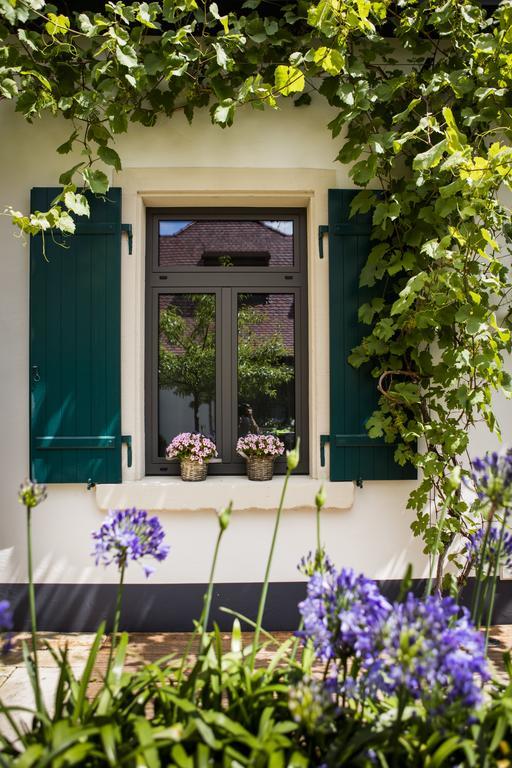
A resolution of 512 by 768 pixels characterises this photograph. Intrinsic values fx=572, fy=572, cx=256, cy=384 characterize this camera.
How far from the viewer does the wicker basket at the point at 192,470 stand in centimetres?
314

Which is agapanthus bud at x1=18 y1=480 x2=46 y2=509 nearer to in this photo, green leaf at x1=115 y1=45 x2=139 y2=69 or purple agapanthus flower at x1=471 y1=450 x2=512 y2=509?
purple agapanthus flower at x1=471 y1=450 x2=512 y2=509

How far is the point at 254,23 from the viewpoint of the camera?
9.37 ft

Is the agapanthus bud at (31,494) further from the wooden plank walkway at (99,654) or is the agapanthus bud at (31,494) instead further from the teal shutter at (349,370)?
the teal shutter at (349,370)

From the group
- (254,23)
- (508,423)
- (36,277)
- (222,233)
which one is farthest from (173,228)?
(508,423)

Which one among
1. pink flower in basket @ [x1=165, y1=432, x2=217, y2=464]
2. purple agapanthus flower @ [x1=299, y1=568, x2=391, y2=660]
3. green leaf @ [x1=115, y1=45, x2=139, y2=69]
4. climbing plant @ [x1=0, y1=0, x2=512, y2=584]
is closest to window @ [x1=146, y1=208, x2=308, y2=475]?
pink flower in basket @ [x1=165, y1=432, x2=217, y2=464]

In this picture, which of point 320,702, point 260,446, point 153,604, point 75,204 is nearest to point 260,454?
point 260,446

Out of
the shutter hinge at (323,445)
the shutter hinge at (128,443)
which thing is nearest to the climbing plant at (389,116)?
the shutter hinge at (323,445)

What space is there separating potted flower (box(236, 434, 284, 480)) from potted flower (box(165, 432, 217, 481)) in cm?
20

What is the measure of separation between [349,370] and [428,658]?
7.26 feet

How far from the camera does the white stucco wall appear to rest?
308 cm

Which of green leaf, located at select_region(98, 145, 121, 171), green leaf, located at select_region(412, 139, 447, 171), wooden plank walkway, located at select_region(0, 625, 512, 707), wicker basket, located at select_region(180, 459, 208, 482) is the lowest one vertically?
wooden plank walkway, located at select_region(0, 625, 512, 707)

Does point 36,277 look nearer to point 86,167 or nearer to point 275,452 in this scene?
point 86,167

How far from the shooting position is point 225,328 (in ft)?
11.0

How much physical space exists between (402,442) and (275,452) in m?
0.69
